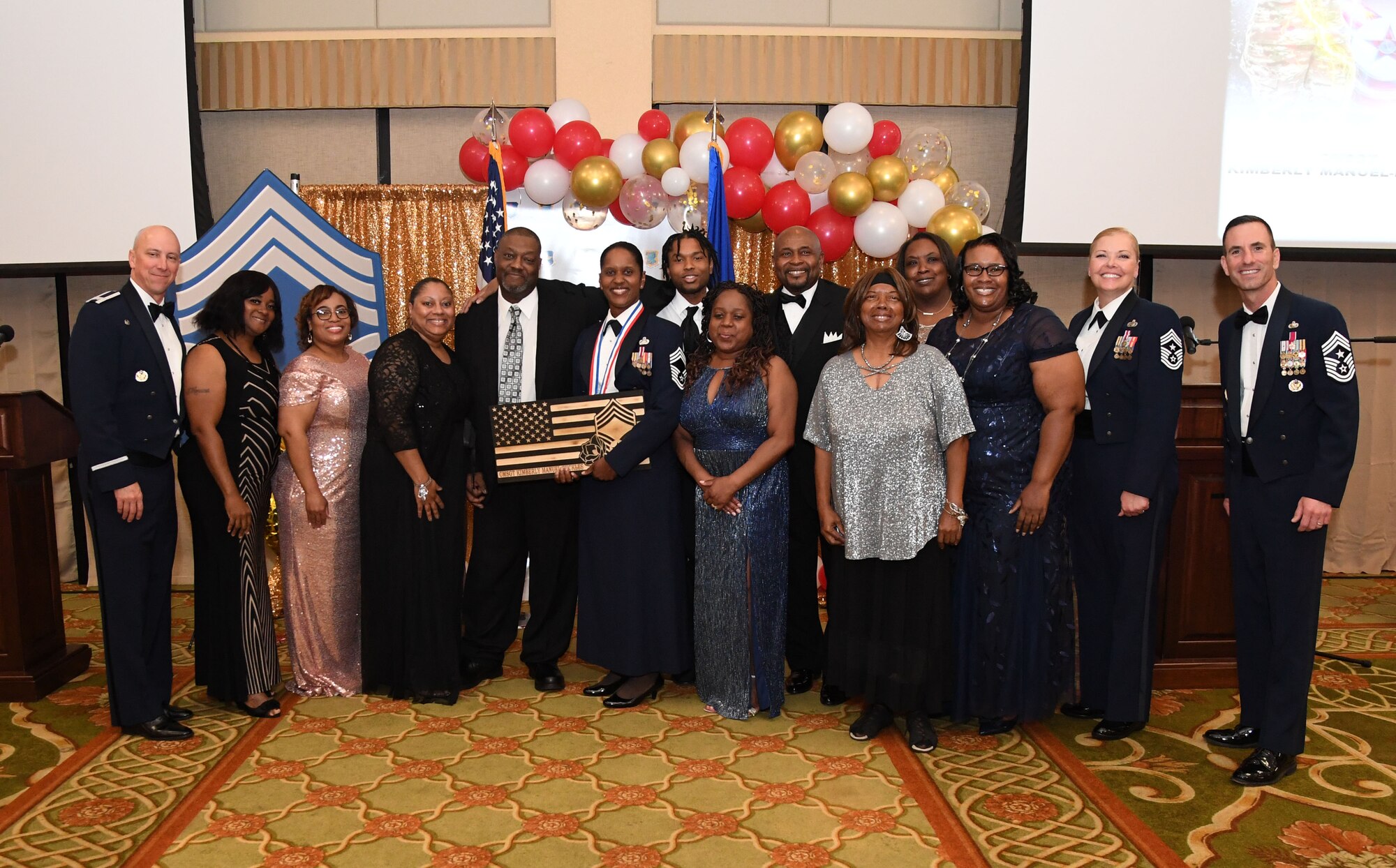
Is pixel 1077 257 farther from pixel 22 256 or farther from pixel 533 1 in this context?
pixel 22 256

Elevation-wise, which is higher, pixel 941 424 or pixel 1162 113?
pixel 1162 113

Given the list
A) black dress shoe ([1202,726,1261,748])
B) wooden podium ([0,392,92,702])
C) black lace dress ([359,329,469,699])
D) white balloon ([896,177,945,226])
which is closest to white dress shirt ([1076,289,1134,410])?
black dress shoe ([1202,726,1261,748])

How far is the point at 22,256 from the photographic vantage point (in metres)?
5.80

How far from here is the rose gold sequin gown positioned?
396cm

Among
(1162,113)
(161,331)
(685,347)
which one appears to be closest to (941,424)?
(685,347)

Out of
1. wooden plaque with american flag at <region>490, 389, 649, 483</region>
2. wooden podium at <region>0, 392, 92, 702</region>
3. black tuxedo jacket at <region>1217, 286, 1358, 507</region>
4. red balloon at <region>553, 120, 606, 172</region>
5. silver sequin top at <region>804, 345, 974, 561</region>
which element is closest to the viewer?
black tuxedo jacket at <region>1217, 286, 1358, 507</region>

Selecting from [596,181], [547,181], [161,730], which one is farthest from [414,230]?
[161,730]

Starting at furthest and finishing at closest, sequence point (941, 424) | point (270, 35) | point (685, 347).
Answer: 1. point (270, 35)
2. point (685, 347)
3. point (941, 424)

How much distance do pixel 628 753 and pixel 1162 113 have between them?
476 cm

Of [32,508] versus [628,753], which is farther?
[32,508]

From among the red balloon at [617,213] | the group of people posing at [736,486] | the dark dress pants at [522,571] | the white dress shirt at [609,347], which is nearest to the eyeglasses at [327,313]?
the group of people posing at [736,486]

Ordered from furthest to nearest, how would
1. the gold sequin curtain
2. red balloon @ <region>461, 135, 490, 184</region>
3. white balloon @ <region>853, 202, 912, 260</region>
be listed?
1. the gold sequin curtain
2. red balloon @ <region>461, 135, 490, 184</region>
3. white balloon @ <region>853, 202, 912, 260</region>

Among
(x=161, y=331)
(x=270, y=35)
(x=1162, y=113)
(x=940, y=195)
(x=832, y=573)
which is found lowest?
(x=832, y=573)

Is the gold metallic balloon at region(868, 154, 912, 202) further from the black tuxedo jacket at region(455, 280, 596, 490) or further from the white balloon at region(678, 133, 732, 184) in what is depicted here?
the black tuxedo jacket at region(455, 280, 596, 490)
